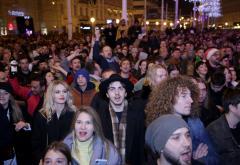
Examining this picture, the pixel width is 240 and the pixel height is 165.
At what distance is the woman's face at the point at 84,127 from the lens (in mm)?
4047

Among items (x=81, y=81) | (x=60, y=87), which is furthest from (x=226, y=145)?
(x=81, y=81)

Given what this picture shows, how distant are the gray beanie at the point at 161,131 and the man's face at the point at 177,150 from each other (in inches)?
1.3

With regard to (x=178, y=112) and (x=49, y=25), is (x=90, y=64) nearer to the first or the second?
(x=178, y=112)

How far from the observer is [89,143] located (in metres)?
4.07

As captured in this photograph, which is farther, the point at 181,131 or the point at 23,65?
the point at 23,65

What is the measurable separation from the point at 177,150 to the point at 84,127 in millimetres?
1538

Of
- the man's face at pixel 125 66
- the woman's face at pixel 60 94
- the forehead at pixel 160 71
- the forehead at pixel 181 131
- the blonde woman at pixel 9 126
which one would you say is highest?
the forehead at pixel 160 71

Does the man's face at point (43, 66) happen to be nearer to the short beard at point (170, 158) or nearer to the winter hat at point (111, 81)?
the winter hat at point (111, 81)

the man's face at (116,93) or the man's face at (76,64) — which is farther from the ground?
the man's face at (76,64)

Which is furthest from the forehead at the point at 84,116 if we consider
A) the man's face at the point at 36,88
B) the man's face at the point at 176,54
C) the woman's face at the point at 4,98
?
the man's face at the point at 176,54

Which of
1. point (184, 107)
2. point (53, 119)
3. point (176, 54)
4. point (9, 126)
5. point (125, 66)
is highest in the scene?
point (176, 54)

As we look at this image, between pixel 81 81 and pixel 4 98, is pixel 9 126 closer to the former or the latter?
pixel 4 98

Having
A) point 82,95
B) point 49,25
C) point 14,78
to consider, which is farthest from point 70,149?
point 49,25

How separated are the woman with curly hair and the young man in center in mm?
478
